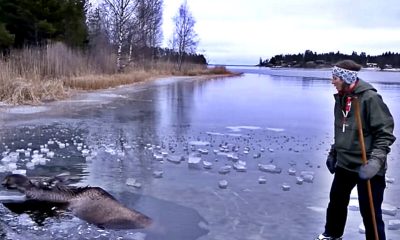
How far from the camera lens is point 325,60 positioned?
360 feet

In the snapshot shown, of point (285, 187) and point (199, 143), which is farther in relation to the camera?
point (199, 143)

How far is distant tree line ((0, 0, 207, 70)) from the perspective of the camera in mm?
29172

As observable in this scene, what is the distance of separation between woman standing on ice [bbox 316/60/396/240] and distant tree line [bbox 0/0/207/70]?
2248 cm

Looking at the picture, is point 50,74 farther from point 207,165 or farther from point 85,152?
point 207,165

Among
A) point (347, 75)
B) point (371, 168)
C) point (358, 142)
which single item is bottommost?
point (371, 168)

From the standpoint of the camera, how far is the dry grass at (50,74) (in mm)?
15925

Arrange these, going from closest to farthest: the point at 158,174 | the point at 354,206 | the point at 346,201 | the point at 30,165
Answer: the point at 346,201 < the point at 354,206 < the point at 158,174 < the point at 30,165

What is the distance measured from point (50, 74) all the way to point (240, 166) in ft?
51.5

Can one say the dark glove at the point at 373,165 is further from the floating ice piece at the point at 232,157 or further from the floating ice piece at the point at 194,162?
the floating ice piece at the point at 232,157

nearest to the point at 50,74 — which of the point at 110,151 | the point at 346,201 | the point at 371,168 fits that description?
the point at 110,151

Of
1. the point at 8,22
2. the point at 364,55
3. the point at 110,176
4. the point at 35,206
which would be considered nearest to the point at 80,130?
the point at 110,176

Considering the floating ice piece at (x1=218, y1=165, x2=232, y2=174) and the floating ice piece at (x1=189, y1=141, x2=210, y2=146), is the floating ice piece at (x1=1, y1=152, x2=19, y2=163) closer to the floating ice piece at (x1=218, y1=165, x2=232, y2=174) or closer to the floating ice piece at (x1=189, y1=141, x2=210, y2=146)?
the floating ice piece at (x1=218, y1=165, x2=232, y2=174)

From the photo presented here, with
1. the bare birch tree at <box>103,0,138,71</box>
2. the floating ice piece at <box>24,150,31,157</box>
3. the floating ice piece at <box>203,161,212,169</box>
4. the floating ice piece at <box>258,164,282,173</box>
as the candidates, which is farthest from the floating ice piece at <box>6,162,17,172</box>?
the bare birch tree at <box>103,0,138,71</box>

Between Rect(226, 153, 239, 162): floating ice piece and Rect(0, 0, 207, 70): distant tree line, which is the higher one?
Rect(0, 0, 207, 70): distant tree line
